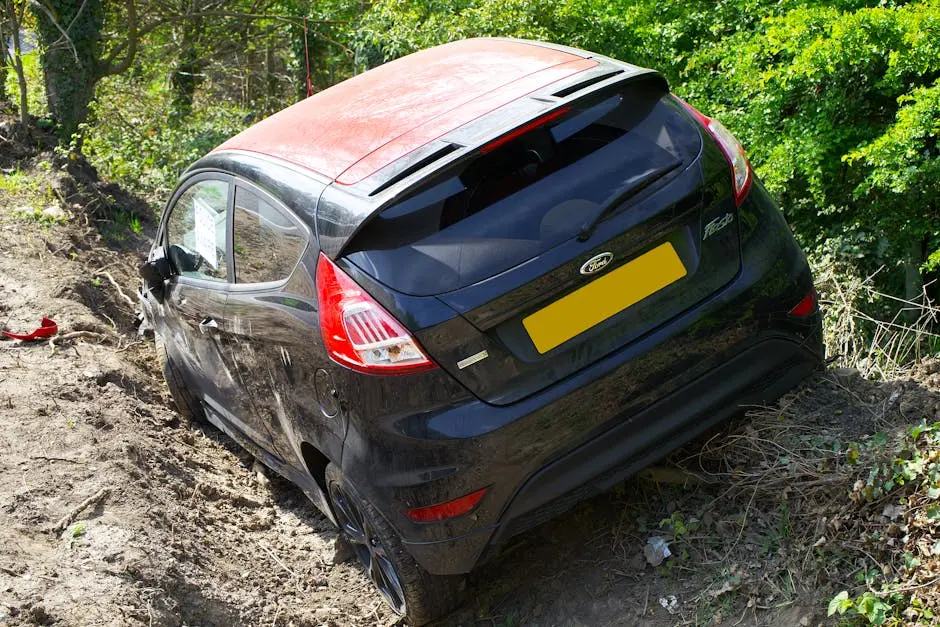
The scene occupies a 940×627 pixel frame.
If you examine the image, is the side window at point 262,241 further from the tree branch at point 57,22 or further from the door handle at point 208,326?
the tree branch at point 57,22

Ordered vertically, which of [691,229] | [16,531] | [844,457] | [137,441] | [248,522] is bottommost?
[248,522]

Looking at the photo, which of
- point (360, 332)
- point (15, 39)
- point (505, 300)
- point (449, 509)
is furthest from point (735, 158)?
point (15, 39)

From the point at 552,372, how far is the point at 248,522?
2.42m

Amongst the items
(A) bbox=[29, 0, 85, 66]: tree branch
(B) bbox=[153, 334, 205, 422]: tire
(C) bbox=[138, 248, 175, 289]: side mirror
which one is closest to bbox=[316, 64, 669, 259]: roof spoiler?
(C) bbox=[138, 248, 175, 289]: side mirror

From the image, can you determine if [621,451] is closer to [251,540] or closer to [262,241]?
[262,241]

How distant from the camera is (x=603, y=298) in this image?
10.5 ft

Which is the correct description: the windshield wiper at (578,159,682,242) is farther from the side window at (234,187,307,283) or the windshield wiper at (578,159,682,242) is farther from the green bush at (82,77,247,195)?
the green bush at (82,77,247,195)

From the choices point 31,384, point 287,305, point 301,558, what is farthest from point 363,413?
point 31,384

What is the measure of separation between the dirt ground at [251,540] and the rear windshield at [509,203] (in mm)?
1294

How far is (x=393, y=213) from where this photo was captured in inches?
124

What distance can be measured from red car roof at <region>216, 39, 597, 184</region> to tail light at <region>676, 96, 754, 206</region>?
1.75 ft

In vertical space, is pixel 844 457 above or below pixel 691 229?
below

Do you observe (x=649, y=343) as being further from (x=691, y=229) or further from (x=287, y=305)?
(x=287, y=305)

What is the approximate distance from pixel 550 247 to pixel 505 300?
0.23m
